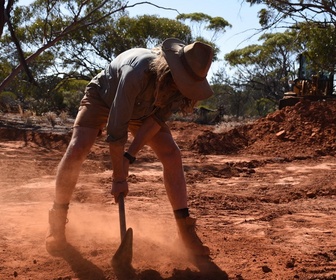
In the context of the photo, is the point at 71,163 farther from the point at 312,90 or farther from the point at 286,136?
the point at 312,90

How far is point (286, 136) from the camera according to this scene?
13.1 m

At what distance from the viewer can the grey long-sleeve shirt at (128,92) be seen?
3.37 metres

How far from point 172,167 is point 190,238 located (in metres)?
0.49

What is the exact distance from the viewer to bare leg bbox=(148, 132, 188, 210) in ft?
12.7

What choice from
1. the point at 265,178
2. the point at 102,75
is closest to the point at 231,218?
the point at 102,75

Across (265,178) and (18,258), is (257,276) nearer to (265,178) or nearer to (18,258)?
(18,258)

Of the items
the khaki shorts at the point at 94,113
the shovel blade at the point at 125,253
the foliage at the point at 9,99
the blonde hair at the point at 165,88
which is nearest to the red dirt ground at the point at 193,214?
the shovel blade at the point at 125,253

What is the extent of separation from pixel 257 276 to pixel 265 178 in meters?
5.19

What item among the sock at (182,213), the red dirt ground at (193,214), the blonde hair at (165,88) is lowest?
the red dirt ground at (193,214)

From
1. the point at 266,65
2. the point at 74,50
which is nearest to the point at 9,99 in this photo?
the point at 74,50

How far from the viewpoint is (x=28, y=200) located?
19.1 feet

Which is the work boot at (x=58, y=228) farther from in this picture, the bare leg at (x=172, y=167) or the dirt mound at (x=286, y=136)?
the dirt mound at (x=286, y=136)

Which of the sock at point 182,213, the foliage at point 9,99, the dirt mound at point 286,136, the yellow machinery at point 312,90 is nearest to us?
the sock at point 182,213

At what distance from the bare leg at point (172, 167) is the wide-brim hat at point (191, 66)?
19.7 inches
